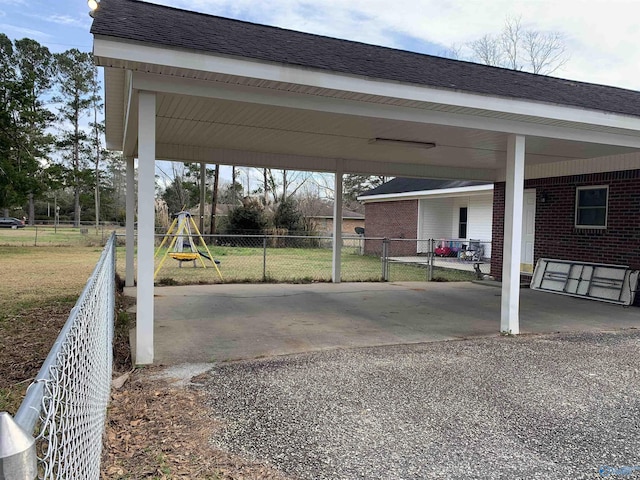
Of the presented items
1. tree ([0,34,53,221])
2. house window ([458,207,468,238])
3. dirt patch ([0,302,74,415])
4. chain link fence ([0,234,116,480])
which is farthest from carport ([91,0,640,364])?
tree ([0,34,53,221])

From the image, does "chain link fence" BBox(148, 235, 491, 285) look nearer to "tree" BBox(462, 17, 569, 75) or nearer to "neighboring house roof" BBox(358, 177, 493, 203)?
"neighboring house roof" BBox(358, 177, 493, 203)

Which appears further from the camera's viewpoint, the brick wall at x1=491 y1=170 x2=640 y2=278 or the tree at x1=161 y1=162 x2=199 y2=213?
the tree at x1=161 y1=162 x2=199 y2=213

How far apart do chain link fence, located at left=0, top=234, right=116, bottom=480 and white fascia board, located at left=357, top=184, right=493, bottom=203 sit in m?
14.9

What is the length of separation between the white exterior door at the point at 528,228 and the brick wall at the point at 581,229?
0.29 meters

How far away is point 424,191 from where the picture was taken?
19.4 meters

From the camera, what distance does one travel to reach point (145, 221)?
15.6 feet

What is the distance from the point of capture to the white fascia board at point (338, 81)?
4211 millimetres

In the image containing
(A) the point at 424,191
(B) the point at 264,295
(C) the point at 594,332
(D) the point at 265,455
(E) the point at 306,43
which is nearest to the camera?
(D) the point at 265,455

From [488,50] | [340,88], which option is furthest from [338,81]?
[488,50]

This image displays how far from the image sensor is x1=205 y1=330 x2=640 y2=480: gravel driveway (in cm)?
296

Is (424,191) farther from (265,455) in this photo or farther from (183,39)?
(265,455)

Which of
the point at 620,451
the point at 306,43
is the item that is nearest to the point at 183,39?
the point at 306,43

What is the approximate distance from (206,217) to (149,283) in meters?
26.7

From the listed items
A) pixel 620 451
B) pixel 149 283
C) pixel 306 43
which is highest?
pixel 306 43
